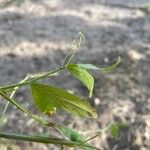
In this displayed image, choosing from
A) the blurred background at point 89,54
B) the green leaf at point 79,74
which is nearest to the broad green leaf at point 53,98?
the green leaf at point 79,74

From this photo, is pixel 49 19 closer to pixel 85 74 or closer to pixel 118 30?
pixel 118 30

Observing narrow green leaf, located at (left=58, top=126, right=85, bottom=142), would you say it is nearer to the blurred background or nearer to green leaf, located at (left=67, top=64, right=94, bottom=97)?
green leaf, located at (left=67, top=64, right=94, bottom=97)

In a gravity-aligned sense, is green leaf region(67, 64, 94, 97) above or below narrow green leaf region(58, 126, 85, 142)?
above

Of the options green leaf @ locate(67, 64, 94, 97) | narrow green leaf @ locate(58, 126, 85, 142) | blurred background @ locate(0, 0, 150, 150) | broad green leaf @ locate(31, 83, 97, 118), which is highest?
green leaf @ locate(67, 64, 94, 97)

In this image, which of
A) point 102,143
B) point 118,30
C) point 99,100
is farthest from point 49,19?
point 102,143

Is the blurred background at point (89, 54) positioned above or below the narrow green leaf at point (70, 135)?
below

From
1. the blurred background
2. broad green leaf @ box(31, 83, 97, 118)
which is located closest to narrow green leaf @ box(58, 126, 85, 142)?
broad green leaf @ box(31, 83, 97, 118)

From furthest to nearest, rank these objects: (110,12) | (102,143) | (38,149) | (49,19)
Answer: (110,12) < (49,19) < (102,143) < (38,149)

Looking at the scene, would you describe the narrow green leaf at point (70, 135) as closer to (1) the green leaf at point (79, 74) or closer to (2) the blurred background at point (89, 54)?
(1) the green leaf at point (79, 74)
